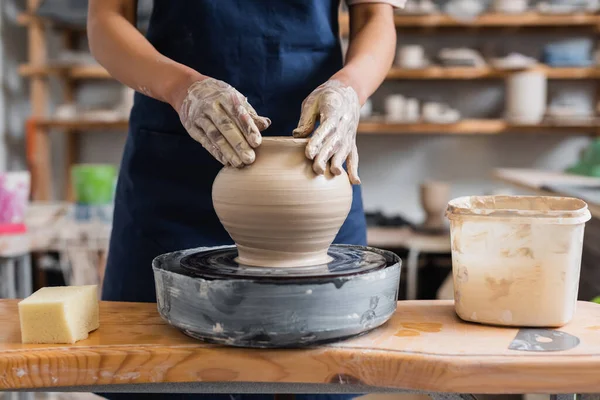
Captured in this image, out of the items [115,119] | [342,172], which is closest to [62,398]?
[115,119]

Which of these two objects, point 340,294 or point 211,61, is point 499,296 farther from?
point 211,61

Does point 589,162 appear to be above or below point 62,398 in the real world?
above

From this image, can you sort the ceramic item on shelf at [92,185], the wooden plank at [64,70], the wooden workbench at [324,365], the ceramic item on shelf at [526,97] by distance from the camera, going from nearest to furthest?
1. the wooden workbench at [324,365]
2. the ceramic item on shelf at [92,185]
3. the ceramic item on shelf at [526,97]
4. the wooden plank at [64,70]

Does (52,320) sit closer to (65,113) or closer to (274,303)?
(274,303)

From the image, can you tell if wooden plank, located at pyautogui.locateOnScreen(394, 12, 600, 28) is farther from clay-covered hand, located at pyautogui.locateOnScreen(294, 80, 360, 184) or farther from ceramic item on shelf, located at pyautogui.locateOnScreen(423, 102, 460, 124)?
clay-covered hand, located at pyautogui.locateOnScreen(294, 80, 360, 184)

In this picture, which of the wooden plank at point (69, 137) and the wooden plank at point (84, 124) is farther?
the wooden plank at point (69, 137)

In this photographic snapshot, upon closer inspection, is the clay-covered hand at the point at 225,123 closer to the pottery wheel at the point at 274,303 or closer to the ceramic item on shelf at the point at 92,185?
the pottery wheel at the point at 274,303

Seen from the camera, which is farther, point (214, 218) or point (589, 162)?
point (589, 162)

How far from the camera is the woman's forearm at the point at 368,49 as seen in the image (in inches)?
49.2

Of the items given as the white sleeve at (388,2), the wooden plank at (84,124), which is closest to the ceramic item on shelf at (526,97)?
the wooden plank at (84,124)

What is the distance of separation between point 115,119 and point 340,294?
3599 mm

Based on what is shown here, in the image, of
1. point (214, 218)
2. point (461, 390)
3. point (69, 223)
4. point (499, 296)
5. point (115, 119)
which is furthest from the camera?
point (115, 119)

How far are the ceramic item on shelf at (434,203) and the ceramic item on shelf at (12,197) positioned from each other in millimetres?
2063

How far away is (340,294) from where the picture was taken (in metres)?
0.87
